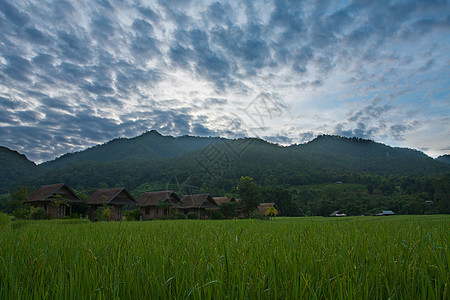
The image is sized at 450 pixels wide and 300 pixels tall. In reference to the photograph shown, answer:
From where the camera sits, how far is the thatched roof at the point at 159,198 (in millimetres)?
32938

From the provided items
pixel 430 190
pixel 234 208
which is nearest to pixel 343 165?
pixel 430 190

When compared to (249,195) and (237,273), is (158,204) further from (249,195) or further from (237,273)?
(237,273)

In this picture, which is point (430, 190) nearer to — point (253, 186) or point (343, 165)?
point (343, 165)

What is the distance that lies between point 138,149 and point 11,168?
138 feet

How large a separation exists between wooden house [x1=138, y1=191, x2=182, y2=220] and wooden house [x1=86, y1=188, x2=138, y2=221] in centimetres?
292

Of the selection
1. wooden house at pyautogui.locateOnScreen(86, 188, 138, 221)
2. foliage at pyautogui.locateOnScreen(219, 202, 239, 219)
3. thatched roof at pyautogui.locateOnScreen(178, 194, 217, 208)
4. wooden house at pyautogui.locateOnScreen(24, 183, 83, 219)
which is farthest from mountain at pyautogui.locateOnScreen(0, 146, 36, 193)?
foliage at pyautogui.locateOnScreen(219, 202, 239, 219)

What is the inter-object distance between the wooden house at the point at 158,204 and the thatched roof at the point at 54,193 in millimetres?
8462

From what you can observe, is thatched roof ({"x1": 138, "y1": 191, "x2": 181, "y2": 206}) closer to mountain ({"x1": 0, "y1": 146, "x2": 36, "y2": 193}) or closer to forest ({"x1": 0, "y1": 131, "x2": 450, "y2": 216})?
forest ({"x1": 0, "y1": 131, "x2": 450, "y2": 216})

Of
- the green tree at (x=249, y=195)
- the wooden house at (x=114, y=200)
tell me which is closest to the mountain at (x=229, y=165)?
the green tree at (x=249, y=195)

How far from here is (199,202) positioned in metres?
35.4

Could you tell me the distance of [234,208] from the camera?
3170 centimetres

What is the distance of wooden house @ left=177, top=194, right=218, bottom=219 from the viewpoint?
35178mm

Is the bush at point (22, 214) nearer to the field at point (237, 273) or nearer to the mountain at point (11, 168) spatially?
the field at point (237, 273)

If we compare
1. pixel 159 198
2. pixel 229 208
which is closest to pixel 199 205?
pixel 229 208
